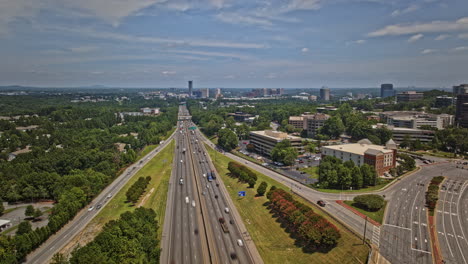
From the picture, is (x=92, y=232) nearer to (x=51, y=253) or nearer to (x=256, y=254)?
(x=51, y=253)

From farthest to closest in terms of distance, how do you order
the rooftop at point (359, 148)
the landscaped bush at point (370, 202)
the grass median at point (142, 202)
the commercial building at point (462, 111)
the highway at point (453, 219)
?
the commercial building at point (462, 111) < the rooftop at point (359, 148) < the landscaped bush at point (370, 202) < the grass median at point (142, 202) < the highway at point (453, 219)

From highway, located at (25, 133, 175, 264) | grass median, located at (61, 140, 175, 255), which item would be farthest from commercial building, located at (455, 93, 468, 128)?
highway, located at (25, 133, 175, 264)

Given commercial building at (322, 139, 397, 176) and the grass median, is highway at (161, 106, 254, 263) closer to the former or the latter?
the grass median

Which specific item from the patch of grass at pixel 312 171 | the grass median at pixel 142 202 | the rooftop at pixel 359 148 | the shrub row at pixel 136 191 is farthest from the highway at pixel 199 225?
the rooftop at pixel 359 148

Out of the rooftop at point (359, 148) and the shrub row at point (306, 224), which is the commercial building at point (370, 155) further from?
the shrub row at point (306, 224)

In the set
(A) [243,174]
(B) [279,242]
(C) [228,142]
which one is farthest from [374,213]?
(C) [228,142]

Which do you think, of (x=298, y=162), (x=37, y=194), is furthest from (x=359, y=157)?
(x=37, y=194)

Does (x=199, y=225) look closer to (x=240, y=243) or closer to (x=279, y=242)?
(x=240, y=243)

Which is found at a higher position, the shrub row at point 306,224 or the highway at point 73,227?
the shrub row at point 306,224
